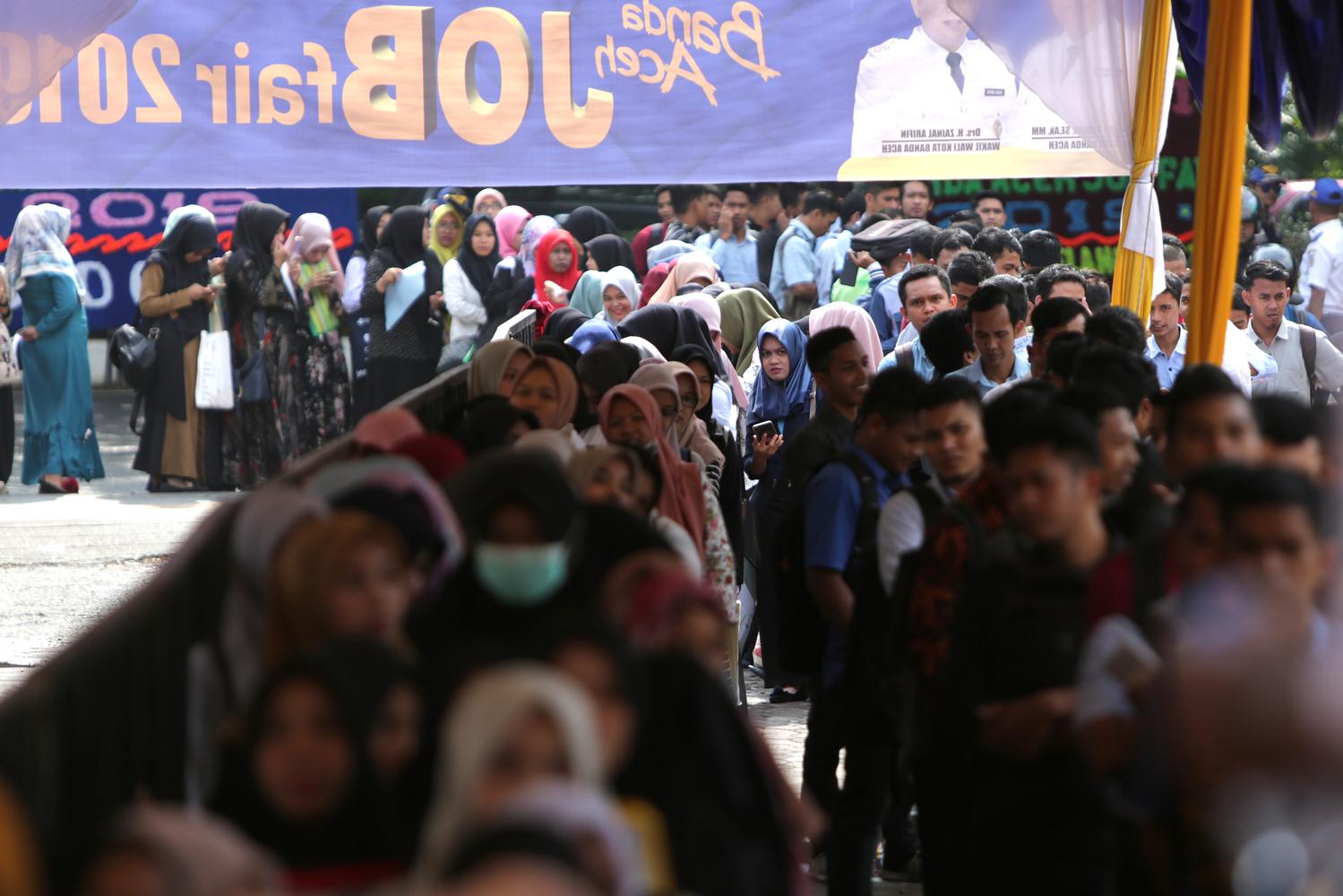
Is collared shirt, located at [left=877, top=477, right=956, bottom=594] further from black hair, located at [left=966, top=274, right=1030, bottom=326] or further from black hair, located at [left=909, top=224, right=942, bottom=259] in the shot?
black hair, located at [left=909, top=224, right=942, bottom=259]

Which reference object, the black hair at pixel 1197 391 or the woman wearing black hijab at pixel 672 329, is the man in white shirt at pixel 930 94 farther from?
the black hair at pixel 1197 391

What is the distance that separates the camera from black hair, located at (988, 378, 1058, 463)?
3.59m

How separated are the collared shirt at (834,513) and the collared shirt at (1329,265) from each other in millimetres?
9274

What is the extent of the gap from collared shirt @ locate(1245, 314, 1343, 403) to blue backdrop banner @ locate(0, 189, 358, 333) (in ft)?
39.1

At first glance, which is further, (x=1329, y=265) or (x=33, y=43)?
(x=1329, y=265)

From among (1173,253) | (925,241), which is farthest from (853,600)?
(1173,253)

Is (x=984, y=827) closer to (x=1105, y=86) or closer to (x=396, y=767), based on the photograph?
(x=396, y=767)

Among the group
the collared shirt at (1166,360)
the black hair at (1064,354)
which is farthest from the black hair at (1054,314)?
the collared shirt at (1166,360)

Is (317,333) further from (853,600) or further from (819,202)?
(853,600)

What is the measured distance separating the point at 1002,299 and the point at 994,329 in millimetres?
111

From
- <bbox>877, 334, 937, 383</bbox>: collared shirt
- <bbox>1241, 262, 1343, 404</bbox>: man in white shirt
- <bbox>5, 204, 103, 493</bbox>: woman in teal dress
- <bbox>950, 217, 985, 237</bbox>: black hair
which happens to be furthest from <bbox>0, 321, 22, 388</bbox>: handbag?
<bbox>1241, 262, 1343, 404</bbox>: man in white shirt

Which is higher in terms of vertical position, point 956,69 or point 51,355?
point 956,69

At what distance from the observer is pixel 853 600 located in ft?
16.6

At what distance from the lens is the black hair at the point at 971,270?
28.1 feet
